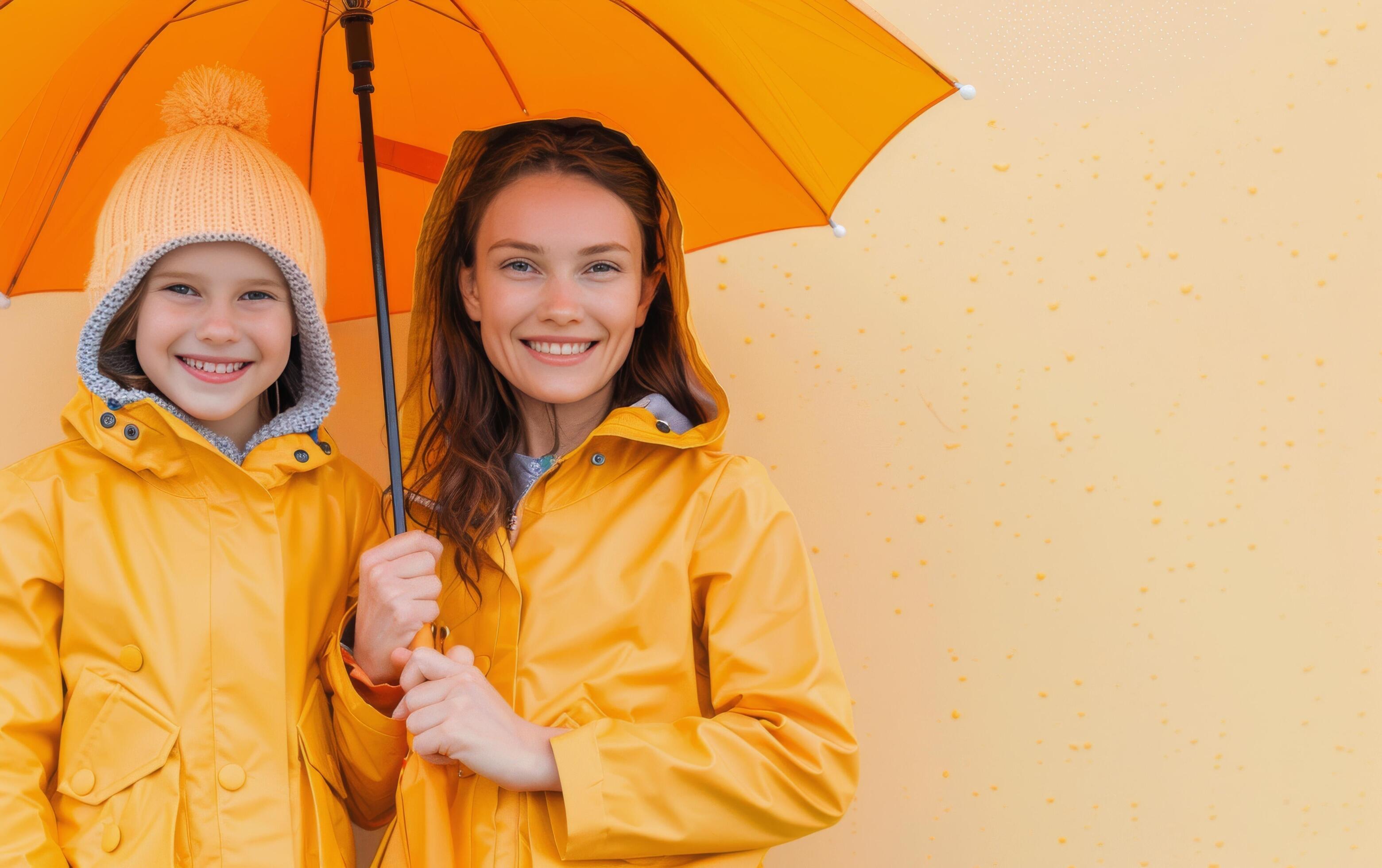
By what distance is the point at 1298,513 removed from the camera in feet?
6.70

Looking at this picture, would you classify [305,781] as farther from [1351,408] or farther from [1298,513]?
[1351,408]

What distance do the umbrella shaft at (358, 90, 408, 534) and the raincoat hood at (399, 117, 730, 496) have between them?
0.18 meters

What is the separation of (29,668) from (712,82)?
124 cm

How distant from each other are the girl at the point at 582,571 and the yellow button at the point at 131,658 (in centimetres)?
28

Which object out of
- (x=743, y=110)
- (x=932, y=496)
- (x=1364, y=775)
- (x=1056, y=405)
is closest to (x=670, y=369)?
(x=743, y=110)

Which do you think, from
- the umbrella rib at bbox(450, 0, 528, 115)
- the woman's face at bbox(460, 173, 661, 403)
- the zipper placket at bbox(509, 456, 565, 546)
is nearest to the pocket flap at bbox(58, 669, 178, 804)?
the zipper placket at bbox(509, 456, 565, 546)

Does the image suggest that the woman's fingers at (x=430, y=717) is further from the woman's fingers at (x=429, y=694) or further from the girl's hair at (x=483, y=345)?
the girl's hair at (x=483, y=345)

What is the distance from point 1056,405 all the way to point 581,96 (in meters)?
1.09

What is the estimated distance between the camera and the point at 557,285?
1.61m

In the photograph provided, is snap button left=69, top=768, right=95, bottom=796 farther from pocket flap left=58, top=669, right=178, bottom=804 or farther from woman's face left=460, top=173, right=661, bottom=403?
woman's face left=460, top=173, right=661, bottom=403

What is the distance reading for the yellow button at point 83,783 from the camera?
4.51 ft

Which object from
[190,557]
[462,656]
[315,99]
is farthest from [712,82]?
[190,557]

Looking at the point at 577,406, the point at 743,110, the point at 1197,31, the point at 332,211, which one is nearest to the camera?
the point at 743,110

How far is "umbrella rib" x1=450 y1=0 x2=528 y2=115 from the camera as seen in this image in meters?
1.66
